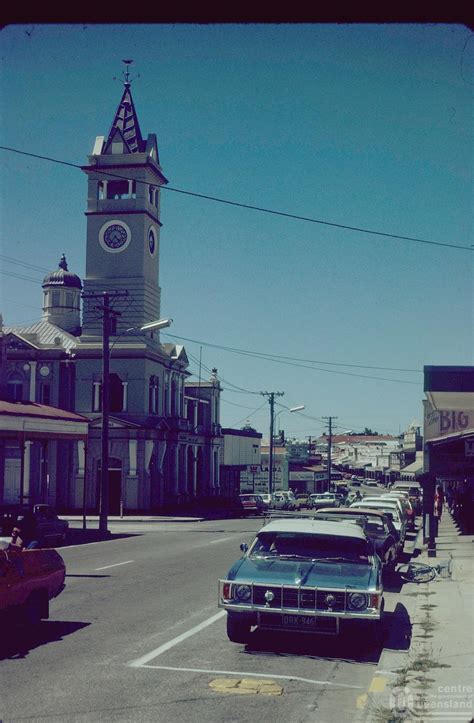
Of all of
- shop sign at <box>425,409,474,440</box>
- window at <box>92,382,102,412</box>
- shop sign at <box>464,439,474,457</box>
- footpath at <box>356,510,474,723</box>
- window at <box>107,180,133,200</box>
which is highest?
window at <box>107,180,133,200</box>

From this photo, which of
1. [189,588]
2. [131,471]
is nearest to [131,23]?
[189,588]

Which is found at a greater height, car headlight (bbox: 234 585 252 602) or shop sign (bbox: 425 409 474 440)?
shop sign (bbox: 425 409 474 440)

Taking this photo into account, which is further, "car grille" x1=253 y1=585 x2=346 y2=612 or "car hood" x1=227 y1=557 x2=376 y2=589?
"car hood" x1=227 y1=557 x2=376 y2=589

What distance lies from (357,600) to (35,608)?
4496mm

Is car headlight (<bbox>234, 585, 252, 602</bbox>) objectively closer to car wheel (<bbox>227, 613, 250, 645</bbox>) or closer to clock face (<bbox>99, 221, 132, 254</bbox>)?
car wheel (<bbox>227, 613, 250, 645</bbox>)

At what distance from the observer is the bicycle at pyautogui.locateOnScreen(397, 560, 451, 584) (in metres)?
18.4

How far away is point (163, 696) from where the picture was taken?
27.9 feet

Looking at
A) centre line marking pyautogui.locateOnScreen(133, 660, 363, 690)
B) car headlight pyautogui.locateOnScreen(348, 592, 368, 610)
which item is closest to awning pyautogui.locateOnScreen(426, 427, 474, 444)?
car headlight pyautogui.locateOnScreen(348, 592, 368, 610)

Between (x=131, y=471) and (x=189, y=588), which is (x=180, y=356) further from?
(x=189, y=588)

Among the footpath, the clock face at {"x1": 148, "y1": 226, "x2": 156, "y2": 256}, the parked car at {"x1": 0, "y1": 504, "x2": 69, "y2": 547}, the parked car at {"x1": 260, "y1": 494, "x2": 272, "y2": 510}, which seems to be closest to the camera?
the footpath

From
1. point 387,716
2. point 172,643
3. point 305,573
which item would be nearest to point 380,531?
point 305,573

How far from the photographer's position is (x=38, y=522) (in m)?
29.8

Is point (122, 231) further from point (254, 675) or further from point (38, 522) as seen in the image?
point (254, 675)

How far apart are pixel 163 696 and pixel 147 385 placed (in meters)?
48.6
